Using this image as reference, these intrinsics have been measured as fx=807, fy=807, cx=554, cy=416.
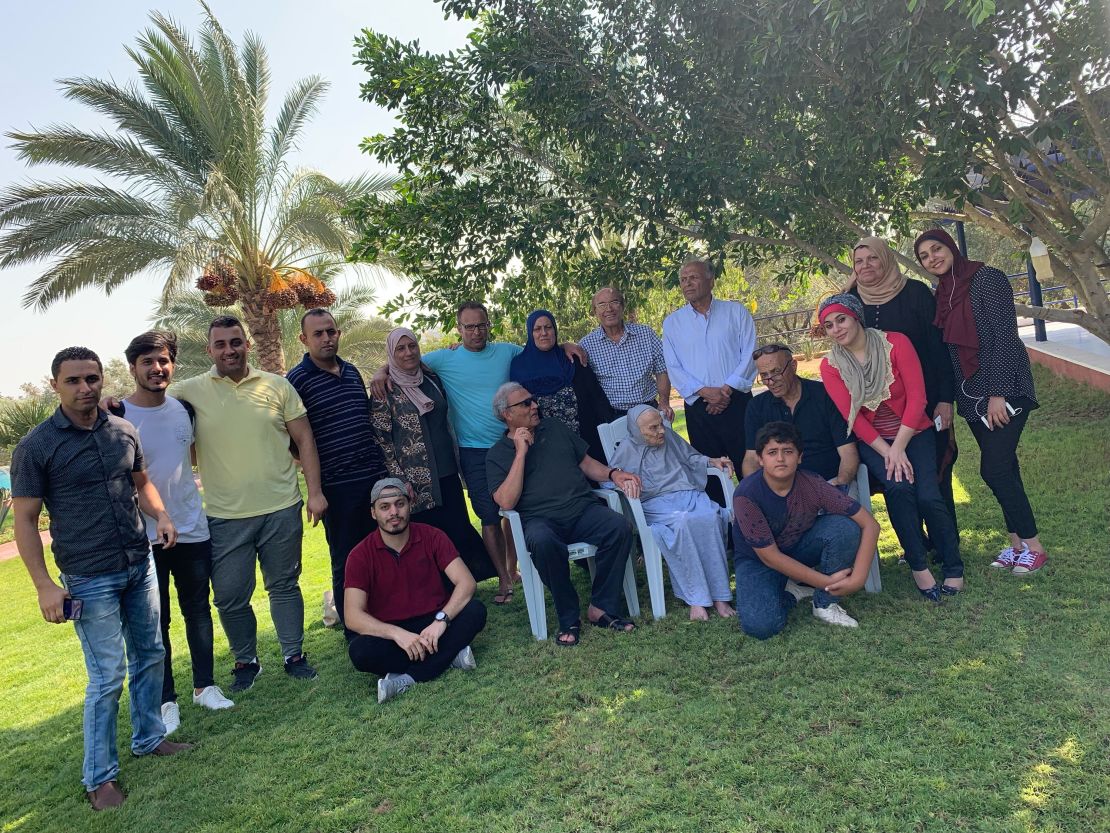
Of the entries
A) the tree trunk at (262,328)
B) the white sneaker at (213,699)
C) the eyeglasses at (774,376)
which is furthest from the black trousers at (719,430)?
the tree trunk at (262,328)

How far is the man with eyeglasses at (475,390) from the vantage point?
4941 mm

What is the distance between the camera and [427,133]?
598 centimetres

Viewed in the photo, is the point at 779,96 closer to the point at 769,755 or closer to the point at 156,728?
the point at 769,755

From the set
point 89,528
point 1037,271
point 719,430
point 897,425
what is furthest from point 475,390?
point 1037,271

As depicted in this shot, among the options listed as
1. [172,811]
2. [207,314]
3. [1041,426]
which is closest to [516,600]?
[172,811]

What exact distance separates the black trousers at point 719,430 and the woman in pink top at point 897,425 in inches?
33.0

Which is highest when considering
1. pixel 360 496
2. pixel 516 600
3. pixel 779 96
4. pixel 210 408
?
pixel 779 96

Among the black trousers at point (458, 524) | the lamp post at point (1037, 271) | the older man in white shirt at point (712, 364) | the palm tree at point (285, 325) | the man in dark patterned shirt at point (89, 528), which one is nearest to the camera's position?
the man in dark patterned shirt at point (89, 528)

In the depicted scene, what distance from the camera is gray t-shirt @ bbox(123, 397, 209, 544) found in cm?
383

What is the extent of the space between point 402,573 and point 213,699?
1124mm

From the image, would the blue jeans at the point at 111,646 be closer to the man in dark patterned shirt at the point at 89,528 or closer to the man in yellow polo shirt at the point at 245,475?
the man in dark patterned shirt at the point at 89,528

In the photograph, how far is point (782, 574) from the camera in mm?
3973

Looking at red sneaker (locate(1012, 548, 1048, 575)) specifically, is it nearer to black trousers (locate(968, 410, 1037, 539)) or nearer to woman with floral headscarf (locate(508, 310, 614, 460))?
black trousers (locate(968, 410, 1037, 539))

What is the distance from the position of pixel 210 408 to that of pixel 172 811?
185 centimetres
